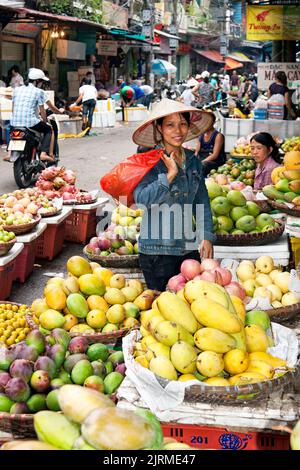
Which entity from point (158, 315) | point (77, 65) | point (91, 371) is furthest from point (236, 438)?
point (77, 65)

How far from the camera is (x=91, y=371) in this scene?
3203 millimetres

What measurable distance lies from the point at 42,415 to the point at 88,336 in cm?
178

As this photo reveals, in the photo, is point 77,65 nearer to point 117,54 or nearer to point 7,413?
point 117,54

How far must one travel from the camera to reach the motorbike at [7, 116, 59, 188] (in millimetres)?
10281

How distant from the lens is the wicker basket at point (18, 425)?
293 cm

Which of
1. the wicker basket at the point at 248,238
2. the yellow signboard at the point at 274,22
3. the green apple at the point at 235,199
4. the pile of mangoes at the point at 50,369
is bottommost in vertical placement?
the pile of mangoes at the point at 50,369

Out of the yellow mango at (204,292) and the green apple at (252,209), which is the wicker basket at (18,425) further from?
the green apple at (252,209)

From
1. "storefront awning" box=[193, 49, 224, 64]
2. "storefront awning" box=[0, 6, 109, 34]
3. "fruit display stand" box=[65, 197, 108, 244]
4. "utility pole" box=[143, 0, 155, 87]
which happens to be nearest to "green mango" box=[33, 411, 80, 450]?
"fruit display stand" box=[65, 197, 108, 244]

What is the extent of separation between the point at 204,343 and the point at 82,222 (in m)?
5.36

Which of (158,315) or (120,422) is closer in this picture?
(120,422)

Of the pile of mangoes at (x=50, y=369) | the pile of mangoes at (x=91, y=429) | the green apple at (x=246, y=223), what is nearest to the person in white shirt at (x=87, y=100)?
the green apple at (x=246, y=223)

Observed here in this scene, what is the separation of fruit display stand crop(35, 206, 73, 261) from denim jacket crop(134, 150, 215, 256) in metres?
3.18

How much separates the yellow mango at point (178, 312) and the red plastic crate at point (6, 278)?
3144mm

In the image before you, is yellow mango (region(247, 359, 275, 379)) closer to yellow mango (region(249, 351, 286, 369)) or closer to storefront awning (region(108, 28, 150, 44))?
yellow mango (region(249, 351, 286, 369))
